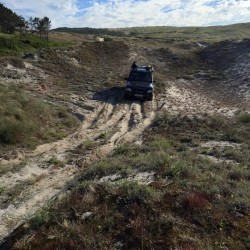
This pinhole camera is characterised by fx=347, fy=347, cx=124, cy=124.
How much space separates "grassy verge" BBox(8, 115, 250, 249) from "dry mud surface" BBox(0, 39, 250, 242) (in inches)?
51.5

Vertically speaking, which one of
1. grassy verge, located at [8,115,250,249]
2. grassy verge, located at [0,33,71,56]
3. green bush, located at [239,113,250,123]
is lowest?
green bush, located at [239,113,250,123]

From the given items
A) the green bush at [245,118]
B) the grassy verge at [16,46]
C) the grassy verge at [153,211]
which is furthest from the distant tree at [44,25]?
the grassy verge at [153,211]

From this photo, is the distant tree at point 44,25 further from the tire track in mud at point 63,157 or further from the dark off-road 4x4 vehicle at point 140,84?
the tire track in mud at point 63,157

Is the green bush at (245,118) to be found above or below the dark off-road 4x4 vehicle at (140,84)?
below

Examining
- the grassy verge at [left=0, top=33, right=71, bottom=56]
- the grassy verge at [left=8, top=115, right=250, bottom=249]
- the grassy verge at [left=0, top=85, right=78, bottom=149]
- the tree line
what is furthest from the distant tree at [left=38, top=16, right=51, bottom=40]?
the grassy verge at [left=8, top=115, right=250, bottom=249]

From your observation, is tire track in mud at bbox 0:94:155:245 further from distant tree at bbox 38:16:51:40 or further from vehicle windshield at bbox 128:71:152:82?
distant tree at bbox 38:16:51:40

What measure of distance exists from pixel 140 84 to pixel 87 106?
5006 millimetres

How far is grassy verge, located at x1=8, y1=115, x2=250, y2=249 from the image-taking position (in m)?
6.48

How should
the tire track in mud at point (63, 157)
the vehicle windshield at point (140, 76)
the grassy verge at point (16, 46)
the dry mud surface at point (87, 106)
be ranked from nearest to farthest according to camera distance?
the tire track in mud at point (63, 157) < the dry mud surface at point (87, 106) < the vehicle windshield at point (140, 76) < the grassy verge at point (16, 46)

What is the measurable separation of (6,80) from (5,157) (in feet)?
42.5

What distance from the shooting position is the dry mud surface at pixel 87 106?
395 inches

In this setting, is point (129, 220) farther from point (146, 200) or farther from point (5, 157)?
point (5, 157)

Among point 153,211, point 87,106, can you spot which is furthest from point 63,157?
point 87,106

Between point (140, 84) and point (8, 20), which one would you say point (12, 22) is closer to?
point (8, 20)
